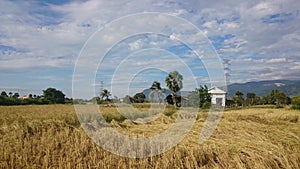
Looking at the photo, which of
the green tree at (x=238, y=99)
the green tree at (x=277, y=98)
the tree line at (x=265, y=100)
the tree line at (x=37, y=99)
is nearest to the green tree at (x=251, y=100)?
the tree line at (x=265, y=100)

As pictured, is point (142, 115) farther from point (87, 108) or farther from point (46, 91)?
point (46, 91)

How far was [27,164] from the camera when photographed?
12.7ft

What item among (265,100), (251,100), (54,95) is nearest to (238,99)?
(251,100)

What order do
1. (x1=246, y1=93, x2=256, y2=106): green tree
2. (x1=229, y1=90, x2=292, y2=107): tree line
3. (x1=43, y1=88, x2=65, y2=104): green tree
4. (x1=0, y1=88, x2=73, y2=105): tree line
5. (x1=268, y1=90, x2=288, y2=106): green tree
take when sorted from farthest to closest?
(x1=246, y1=93, x2=256, y2=106): green tree, (x1=229, y1=90, x2=292, y2=107): tree line, (x1=268, y1=90, x2=288, y2=106): green tree, (x1=43, y1=88, x2=65, y2=104): green tree, (x1=0, y1=88, x2=73, y2=105): tree line

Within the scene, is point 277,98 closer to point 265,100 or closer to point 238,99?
point 265,100

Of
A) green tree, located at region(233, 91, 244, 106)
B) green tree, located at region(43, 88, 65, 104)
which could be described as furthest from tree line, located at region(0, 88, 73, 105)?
green tree, located at region(233, 91, 244, 106)

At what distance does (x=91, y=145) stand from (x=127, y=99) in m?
5.56

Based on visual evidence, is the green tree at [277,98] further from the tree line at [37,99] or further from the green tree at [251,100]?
the tree line at [37,99]

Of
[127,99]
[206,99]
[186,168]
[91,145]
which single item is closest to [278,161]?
[186,168]

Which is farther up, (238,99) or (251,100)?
(238,99)

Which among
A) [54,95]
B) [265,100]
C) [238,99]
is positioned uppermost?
[54,95]

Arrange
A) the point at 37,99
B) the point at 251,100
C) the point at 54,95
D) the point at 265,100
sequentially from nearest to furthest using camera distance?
the point at 37,99 → the point at 54,95 → the point at 251,100 → the point at 265,100

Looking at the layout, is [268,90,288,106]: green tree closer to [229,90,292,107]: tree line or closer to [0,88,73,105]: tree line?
[229,90,292,107]: tree line

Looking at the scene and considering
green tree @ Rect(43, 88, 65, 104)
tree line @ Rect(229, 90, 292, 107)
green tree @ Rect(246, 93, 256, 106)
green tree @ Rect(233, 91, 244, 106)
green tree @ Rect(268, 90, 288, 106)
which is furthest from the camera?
green tree @ Rect(246, 93, 256, 106)
